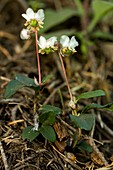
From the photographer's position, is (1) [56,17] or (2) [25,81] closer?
(2) [25,81]

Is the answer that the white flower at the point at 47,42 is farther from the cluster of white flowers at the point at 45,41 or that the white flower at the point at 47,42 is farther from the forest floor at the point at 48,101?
the forest floor at the point at 48,101

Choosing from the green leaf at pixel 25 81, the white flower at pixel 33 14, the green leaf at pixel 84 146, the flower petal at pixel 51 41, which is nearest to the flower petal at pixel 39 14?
the white flower at pixel 33 14

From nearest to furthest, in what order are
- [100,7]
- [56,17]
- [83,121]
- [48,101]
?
[83,121] → [48,101] → [100,7] → [56,17]

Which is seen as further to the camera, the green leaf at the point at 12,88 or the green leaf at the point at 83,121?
the green leaf at the point at 12,88

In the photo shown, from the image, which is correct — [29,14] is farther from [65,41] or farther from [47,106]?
[47,106]

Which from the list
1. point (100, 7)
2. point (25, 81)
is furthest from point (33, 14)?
point (100, 7)

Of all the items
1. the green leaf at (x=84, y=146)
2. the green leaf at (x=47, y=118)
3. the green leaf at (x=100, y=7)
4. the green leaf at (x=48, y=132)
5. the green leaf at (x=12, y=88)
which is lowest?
the green leaf at (x=84, y=146)

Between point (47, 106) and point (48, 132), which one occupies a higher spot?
point (47, 106)

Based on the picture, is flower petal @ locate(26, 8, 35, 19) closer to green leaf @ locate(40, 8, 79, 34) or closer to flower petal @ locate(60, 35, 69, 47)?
flower petal @ locate(60, 35, 69, 47)
